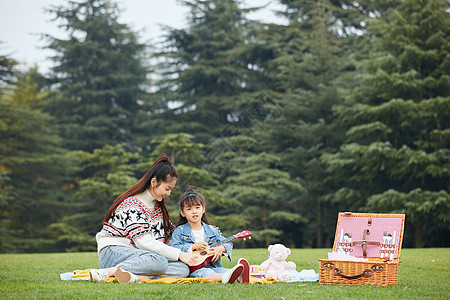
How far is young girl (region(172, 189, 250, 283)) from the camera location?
5090mm

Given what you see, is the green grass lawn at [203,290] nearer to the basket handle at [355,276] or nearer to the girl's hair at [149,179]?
the basket handle at [355,276]

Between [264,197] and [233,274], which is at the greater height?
[264,197]

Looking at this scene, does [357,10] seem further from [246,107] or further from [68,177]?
[68,177]

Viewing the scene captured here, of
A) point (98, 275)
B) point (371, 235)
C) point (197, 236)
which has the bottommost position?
point (98, 275)

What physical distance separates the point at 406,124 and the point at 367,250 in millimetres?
10976

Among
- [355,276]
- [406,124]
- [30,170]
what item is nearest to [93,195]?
[30,170]

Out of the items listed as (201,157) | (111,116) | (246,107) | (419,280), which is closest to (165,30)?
(111,116)

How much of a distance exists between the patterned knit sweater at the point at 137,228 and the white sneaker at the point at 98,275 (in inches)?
11.1

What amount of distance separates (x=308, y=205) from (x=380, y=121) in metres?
4.24

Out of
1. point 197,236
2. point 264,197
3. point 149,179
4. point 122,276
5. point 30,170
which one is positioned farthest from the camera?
point 30,170

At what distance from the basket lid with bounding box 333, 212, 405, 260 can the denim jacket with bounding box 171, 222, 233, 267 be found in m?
1.21

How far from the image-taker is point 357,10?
22453 millimetres

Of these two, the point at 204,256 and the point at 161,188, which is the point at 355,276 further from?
the point at 161,188

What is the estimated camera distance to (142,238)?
16.3 ft
